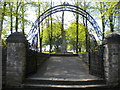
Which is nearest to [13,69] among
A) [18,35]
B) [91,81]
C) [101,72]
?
[18,35]

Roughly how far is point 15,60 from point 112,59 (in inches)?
166

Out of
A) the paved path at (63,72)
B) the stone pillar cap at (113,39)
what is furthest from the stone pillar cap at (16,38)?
the stone pillar cap at (113,39)

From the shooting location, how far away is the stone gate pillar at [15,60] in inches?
185

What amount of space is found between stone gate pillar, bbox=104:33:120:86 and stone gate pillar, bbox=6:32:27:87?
3.66 m

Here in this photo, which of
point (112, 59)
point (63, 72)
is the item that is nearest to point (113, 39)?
point (112, 59)

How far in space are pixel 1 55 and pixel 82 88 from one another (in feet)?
12.4

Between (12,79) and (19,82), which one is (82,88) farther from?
(12,79)

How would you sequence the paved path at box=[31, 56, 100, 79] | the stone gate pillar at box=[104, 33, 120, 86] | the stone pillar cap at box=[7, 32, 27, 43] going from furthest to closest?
the paved path at box=[31, 56, 100, 79], the stone pillar cap at box=[7, 32, 27, 43], the stone gate pillar at box=[104, 33, 120, 86]

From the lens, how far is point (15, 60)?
4.78m

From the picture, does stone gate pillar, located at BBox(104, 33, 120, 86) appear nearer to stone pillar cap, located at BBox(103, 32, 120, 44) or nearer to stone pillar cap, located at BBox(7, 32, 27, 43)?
stone pillar cap, located at BBox(103, 32, 120, 44)

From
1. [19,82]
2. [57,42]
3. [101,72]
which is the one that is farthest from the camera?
[57,42]

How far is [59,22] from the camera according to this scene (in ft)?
65.5

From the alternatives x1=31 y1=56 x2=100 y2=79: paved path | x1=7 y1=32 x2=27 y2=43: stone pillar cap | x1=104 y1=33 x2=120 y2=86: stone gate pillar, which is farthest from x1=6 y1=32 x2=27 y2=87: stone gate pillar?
x1=104 y1=33 x2=120 y2=86: stone gate pillar

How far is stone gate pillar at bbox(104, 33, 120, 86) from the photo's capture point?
462 cm
